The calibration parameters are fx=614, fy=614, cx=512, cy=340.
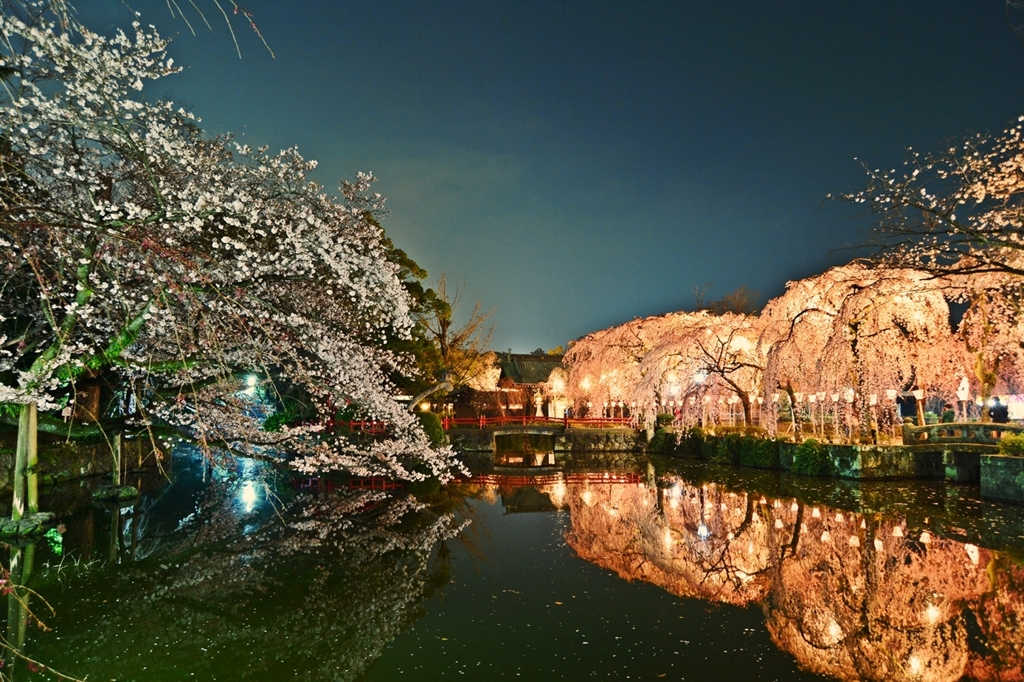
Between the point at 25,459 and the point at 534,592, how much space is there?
971 centimetres

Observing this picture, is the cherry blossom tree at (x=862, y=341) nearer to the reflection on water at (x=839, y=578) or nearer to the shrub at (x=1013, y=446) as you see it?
the shrub at (x=1013, y=446)

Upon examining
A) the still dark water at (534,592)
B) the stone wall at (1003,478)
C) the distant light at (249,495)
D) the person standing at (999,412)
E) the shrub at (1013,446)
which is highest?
the person standing at (999,412)

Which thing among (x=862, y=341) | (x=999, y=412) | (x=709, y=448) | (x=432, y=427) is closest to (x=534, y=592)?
(x=862, y=341)

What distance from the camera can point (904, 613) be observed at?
293 inches

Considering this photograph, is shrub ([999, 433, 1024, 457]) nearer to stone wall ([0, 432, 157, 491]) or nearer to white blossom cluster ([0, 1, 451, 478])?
white blossom cluster ([0, 1, 451, 478])

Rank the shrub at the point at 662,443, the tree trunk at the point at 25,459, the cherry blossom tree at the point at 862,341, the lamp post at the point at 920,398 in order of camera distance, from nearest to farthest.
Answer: the tree trunk at the point at 25,459, the cherry blossom tree at the point at 862,341, the lamp post at the point at 920,398, the shrub at the point at 662,443

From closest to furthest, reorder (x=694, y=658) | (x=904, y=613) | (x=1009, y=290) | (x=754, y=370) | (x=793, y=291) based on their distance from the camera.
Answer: (x=694, y=658), (x=904, y=613), (x=1009, y=290), (x=793, y=291), (x=754, y=370)

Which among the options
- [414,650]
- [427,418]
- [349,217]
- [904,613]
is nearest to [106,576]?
[414,650]

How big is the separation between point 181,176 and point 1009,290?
58.6 ft

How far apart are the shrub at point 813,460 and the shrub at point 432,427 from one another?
14.0 metres

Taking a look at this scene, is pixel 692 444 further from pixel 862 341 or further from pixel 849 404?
pixel 862 341

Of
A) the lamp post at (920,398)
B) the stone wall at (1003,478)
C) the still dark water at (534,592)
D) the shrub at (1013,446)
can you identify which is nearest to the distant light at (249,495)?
the still dark water at (534,592)

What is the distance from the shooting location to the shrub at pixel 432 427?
26266 mm

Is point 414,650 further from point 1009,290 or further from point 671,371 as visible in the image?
point 671,371
